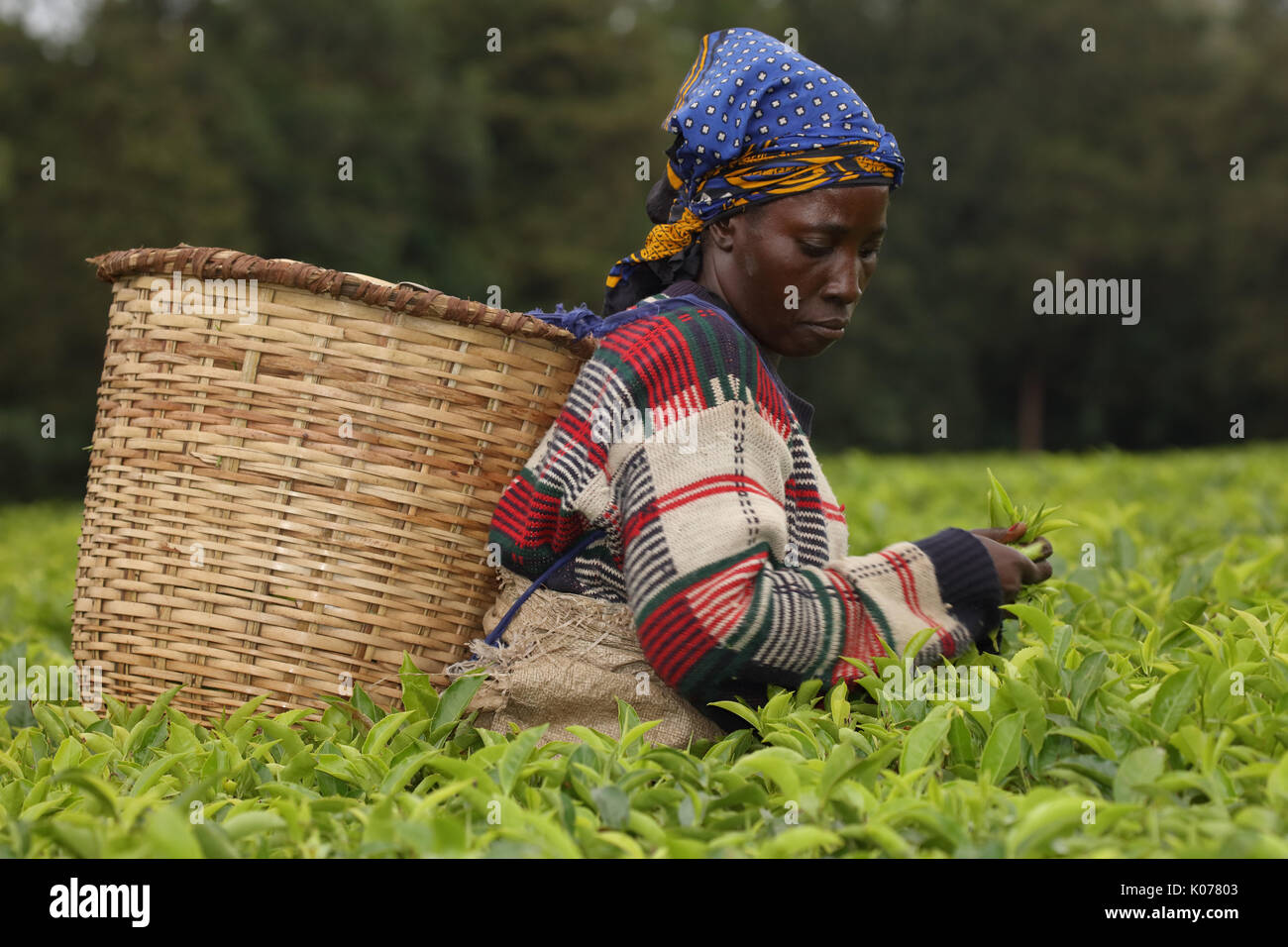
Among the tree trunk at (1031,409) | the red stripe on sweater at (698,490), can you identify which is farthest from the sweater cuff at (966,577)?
the tree trunk at (1031,409)

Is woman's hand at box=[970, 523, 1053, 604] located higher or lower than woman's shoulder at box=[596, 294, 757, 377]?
lower

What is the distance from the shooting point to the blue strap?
7.12ft

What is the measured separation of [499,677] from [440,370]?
0.54 m

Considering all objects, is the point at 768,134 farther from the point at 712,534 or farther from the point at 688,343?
the point at 712,534

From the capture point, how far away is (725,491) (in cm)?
193

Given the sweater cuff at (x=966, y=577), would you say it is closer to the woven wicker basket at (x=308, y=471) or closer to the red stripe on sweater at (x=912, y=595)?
the red stripe on sweater at (x=912, y=595)

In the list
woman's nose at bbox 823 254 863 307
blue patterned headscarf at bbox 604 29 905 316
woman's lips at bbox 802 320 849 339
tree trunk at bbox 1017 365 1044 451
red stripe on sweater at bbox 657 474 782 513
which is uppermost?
tree trunk at bbox 1017 365 1044 451

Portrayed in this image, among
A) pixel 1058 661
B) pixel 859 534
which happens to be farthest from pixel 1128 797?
pixel 859 534

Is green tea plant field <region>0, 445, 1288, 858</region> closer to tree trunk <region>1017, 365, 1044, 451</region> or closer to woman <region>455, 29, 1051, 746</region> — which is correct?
woman <region>455, 29, 1051, 746</region>

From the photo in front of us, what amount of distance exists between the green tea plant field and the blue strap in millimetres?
146

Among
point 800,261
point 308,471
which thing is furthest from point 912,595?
point 308,471

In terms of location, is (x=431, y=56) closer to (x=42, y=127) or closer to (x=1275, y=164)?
(x=42, y=127)

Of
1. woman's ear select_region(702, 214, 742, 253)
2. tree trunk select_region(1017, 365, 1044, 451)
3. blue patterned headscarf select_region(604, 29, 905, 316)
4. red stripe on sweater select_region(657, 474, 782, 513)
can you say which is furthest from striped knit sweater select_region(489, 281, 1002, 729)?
tree trunk select_region(1017, 365, 1044, 451)

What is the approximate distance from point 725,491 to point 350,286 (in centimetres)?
74
